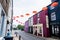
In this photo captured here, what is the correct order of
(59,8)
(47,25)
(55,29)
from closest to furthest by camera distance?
(59,8) → (55,29) → (47,25)

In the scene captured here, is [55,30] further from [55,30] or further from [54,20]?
[54,20]

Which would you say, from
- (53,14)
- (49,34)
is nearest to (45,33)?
(49,34)

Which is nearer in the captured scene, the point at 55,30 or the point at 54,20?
the point at 54,20

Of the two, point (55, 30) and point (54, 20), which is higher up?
point (54, 20)

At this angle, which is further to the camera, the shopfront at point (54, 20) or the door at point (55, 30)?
the door at point (55, 30)

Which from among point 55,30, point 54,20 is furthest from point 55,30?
point 54,20

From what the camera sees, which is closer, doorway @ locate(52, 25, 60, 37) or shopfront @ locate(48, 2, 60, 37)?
shopfront @ locate(48, 2, 60, 37)

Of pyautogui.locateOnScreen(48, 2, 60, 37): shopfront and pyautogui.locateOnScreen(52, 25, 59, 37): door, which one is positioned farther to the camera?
pyautogui.locateOnScreen(52, 25, 59, 37): door

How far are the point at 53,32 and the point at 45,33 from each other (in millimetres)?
2378

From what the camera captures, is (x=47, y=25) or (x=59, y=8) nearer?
(x=59, y=8)

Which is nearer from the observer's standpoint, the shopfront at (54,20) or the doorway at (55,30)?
the shopfront at (54,20)

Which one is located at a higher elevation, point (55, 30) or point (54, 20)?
point (54, 20)

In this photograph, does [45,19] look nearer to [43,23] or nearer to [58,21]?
[43,23]

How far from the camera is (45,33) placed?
33.1m
